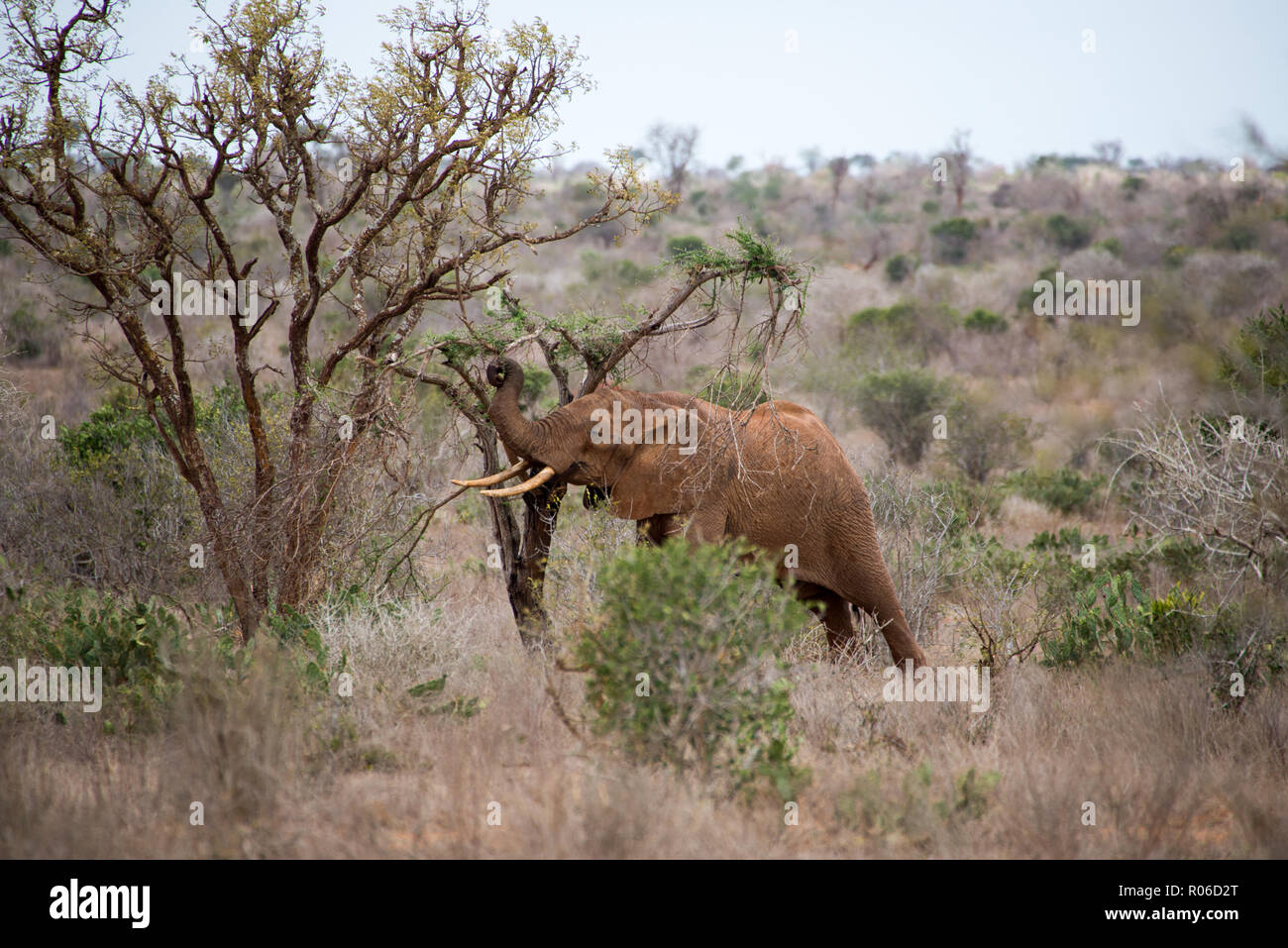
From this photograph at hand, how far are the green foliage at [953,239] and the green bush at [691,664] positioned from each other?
38.4 m

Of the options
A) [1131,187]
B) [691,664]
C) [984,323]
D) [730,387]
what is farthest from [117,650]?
[1131,187]

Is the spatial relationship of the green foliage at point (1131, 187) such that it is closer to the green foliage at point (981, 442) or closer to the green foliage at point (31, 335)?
the green foliage at point (981, 442)

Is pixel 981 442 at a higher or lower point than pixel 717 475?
higher

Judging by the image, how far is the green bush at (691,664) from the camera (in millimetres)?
5176

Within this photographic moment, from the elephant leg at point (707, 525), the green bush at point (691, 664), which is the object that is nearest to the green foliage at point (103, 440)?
the elephant leg at point (707, 525)

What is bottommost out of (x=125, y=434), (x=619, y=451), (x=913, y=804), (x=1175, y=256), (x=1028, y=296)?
(x=913, y=804)

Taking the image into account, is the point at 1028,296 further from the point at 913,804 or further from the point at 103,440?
the point at 913,804

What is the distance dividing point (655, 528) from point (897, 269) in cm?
3183

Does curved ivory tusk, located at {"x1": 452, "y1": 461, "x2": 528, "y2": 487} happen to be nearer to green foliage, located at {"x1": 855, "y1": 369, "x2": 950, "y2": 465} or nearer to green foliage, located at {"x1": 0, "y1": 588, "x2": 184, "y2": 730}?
green foliage, located at {"x1": 0, "y1": 588, "x2": 184, "y2": 730}

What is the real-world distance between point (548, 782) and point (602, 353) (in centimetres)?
349

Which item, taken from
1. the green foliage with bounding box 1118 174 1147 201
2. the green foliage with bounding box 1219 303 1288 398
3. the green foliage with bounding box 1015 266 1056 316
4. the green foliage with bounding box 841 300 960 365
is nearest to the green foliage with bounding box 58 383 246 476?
the green foliage with bounding box 1219 303 1288 398

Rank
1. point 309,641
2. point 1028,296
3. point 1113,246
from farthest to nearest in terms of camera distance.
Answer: point 1113,246 → point 1028,296 → point 309,641

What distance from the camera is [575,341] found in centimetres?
739
